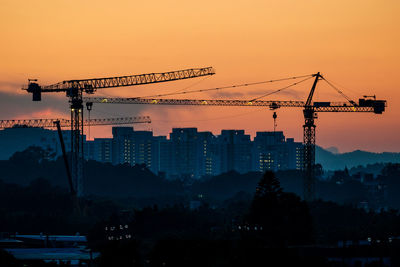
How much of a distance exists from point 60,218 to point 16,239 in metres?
34.7

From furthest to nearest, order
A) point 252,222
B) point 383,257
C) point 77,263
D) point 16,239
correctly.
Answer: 1. point 16,239
2. point 252,222
3. point 77,263
4. point 383,257

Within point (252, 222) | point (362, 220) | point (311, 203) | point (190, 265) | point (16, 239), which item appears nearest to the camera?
point (190, 265)

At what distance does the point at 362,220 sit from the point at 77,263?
7507 centimetres

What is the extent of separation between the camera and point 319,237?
147 metres

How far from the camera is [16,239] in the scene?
148 m

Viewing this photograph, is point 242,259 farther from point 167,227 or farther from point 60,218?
point 60,218

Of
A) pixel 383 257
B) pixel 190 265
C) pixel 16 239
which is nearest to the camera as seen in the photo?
pixel 190 265

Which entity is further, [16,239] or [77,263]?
[16,239]

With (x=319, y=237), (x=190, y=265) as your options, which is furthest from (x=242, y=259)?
(x=319, y=237)

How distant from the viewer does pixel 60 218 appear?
182500mm

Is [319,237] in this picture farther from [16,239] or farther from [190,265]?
[190,265]

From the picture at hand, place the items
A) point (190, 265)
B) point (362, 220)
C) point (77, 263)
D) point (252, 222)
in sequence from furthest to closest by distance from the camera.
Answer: point (362, 220)
point (252, 222)
point (77, 263)
point (190, 265)

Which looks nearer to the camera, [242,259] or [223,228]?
[242,259]

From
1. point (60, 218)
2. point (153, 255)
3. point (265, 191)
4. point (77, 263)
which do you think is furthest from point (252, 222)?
point (60, 218)
